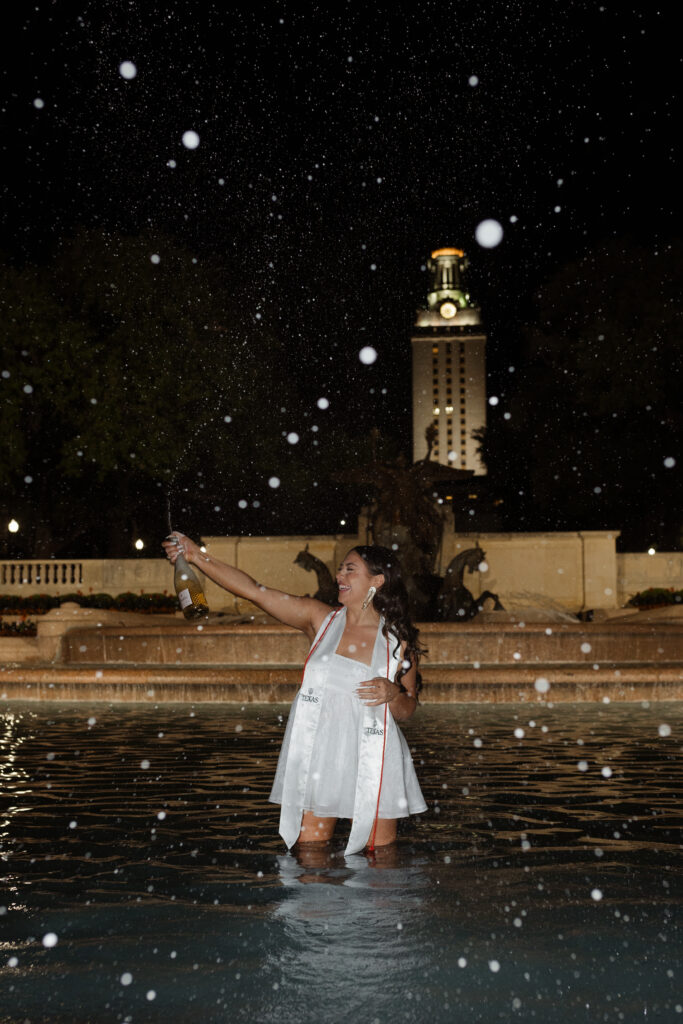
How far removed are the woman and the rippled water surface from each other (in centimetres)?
39

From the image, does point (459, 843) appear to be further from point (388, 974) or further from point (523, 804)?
point (388, 974)

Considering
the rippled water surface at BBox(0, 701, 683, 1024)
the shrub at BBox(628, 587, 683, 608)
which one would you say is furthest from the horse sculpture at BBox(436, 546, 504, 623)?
the rippled water surface at BBox(0, 701, 683, 1024)

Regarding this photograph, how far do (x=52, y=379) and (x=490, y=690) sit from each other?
26.0 metres

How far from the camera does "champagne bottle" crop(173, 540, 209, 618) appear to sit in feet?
18.3

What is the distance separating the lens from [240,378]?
41.5m

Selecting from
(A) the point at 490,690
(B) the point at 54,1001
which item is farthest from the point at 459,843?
(A) the point at 490,690

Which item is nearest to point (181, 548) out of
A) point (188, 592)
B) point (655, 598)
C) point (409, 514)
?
point (188, 592)

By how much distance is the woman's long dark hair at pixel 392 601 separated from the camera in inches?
222

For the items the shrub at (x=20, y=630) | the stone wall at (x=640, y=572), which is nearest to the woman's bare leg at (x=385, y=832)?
the shrub at (x=20, y=630)

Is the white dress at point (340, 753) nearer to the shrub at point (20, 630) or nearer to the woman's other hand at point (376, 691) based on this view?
the woman's other hand at point (376, 691)

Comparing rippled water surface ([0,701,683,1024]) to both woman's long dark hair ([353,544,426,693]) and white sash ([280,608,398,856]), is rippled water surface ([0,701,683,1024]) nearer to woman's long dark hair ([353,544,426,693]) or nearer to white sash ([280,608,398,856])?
white sash ([280,608,398,856])

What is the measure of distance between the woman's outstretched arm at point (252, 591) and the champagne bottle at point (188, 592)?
0.16m

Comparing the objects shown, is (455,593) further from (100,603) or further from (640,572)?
(640,572)

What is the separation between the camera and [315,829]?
5.92 meters
